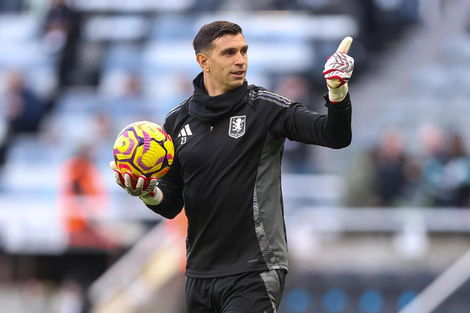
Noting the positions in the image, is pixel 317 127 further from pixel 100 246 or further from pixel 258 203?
pixel 100 246

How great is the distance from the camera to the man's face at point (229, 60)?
4500 mm

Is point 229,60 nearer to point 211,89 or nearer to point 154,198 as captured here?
point 211,89

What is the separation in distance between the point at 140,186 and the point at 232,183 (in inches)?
19.6

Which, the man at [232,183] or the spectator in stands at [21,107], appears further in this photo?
the spectator in stands at [21,107]

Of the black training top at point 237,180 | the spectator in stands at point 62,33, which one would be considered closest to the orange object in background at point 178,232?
the spectator in stands at point 62,33

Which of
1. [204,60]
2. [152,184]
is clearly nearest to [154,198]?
[152,184]

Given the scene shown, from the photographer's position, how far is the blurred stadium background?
10.4 m

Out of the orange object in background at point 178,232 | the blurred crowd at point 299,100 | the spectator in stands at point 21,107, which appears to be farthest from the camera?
the spectator in stands at point 21,107

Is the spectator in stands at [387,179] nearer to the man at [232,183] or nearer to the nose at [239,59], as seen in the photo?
the man at [232,183]

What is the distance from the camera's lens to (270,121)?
4.44 metres

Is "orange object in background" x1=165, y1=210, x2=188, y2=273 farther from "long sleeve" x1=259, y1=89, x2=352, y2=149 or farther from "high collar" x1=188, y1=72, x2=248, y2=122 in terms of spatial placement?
"long sleeve" x1=259, y1=89, x2=352, y2=149

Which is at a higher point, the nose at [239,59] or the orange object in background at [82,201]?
the nose at [239,59]

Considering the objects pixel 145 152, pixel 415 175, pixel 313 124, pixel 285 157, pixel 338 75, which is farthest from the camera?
pixel 285 157

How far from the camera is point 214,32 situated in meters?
4.55
